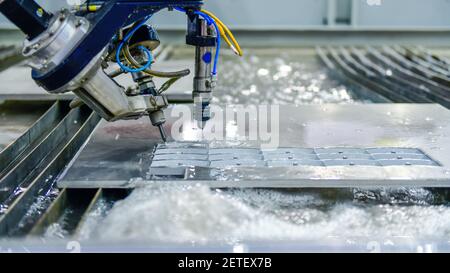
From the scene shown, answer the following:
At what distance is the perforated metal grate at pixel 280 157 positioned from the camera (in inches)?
63.2

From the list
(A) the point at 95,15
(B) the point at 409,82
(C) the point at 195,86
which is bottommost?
(B) the point at 409,82

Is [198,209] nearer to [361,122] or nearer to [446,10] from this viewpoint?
[361,122]

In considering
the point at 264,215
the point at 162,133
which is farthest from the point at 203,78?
the point at 264,215

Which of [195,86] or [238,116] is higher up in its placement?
[195,86]

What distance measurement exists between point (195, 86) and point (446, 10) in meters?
3.34

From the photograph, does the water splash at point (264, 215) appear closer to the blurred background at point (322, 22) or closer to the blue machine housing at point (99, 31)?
the blue machine housing at point (99, 31)

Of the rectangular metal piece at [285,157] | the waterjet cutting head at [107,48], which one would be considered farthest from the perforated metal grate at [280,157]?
the waterjet cutting head at [107,48]

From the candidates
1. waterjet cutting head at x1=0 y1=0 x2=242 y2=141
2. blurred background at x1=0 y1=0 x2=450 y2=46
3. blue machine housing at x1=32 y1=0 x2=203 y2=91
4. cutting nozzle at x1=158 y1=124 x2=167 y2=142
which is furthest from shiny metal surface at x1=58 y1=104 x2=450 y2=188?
blurred background at x1=0 y1=0 x2=450 y2=46

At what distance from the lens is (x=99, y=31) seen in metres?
1.40

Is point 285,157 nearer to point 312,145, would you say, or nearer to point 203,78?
point 312,145

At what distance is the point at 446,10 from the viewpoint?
4.45m

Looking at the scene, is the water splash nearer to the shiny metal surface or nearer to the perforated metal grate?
the shiny metal surface

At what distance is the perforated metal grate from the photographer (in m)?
1.61
